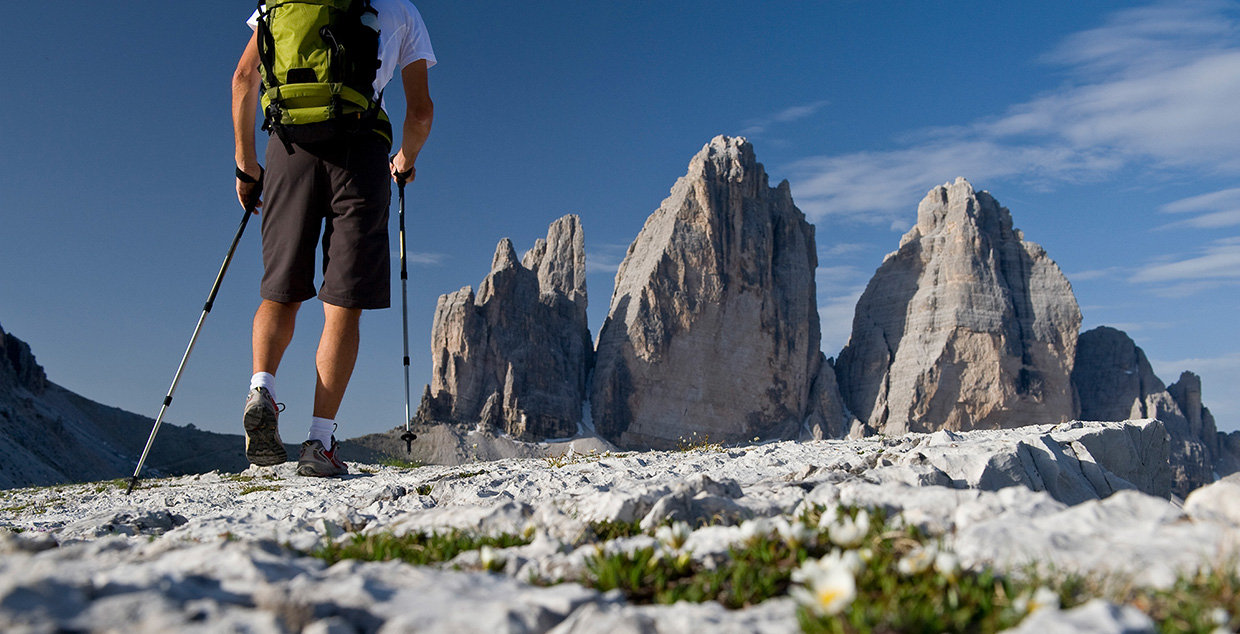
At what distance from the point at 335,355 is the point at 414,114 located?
2440mm

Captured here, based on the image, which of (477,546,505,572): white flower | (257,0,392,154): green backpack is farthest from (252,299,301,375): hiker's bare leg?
(477,546,505,572): white flower

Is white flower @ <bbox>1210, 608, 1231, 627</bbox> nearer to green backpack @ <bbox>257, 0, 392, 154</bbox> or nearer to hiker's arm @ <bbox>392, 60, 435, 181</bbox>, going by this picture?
green backpack @ <bbox>257, 0, 392, 154</bbox>

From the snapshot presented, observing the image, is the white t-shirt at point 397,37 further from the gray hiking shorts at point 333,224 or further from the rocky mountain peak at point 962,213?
the rocky mountain peak at point 962,213

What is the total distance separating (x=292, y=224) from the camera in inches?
268

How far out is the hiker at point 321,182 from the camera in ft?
21.6

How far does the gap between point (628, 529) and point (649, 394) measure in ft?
302

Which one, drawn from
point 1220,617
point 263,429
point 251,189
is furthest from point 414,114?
point 1220,617

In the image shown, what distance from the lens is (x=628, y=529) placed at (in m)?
3.66

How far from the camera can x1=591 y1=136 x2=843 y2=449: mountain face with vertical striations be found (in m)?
95.2

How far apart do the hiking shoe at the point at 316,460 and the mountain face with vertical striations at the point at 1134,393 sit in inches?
4670

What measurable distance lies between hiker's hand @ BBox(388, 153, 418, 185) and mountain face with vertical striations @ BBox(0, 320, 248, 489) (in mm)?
48623

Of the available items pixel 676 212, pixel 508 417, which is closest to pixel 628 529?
A: pixel 508 417

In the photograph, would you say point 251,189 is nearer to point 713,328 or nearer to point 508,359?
point 508,359

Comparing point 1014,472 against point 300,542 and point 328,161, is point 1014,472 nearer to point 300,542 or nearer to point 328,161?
point 300,542
